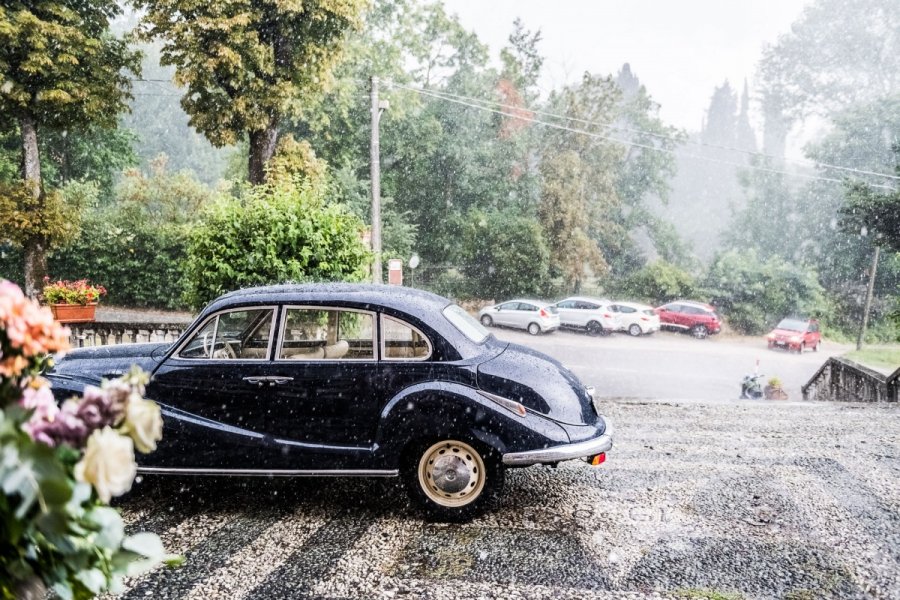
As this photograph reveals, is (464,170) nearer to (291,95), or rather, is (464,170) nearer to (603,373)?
(603,373)

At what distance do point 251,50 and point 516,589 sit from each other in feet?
48.5

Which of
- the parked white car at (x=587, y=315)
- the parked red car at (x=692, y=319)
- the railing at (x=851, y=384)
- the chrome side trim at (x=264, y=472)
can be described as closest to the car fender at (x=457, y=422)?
the chrome side trim at (x=264, y=472)

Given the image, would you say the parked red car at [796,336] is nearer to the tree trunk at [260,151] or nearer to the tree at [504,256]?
the tree at [504,256]

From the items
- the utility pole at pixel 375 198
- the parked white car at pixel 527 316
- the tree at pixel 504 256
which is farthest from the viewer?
the tree at pixel 504 256

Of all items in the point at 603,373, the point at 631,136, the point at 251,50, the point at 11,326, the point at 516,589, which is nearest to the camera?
the point at 11,326

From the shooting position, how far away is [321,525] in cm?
459

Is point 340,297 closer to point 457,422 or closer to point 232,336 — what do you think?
point 232,336

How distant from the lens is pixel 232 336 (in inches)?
194

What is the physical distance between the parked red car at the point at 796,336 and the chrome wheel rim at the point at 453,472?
95.8 ft

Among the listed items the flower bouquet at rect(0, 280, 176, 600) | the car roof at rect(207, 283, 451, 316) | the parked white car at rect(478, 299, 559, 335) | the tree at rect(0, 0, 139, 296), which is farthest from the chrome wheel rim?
the parked white car at rect(478, 299, 559, 335)

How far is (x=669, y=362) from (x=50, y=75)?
70.2 ft

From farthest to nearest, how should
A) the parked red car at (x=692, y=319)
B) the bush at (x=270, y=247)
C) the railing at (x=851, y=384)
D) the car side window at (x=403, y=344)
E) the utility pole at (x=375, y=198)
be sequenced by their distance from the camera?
the parked red car at (x=692, y=319) < the utility pole at (x=375, y=198) < the railing at (x=851, y=384) < the bush at (x=270, y=247) < the car side window at (x=403, y=344)

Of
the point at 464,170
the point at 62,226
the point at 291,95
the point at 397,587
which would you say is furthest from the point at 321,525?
the point at 464,170

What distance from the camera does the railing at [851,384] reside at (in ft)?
40.5
